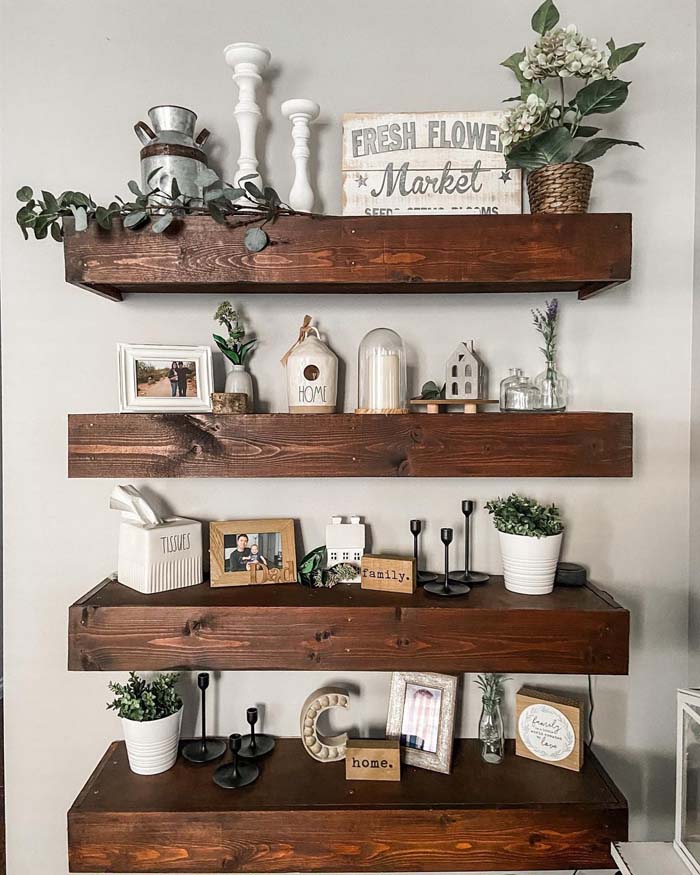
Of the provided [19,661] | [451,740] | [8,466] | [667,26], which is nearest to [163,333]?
[8,466]

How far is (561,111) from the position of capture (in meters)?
1.52

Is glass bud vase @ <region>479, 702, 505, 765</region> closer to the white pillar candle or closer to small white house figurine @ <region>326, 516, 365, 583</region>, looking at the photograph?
small white house figurine @ <region>326, 516, 365, 583</region>

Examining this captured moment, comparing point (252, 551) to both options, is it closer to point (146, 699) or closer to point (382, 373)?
point (146, 699)

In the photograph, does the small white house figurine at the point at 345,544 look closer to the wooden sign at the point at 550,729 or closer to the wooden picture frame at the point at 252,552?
the wooden picture frame at the point at 252,552

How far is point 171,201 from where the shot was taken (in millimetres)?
1450

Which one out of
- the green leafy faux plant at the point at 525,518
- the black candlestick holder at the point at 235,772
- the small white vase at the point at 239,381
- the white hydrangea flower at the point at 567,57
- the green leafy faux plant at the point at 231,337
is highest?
the white hydrangea flower at the point at 567,57

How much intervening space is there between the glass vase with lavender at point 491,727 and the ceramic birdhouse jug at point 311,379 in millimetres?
739

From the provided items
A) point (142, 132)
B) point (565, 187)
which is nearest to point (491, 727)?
point (565, 187)

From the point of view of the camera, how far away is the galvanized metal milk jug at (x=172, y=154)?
150 cm

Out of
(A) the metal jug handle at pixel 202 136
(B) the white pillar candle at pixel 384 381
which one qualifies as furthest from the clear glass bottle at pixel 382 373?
(A) the metal jug handle at pixel 202 136

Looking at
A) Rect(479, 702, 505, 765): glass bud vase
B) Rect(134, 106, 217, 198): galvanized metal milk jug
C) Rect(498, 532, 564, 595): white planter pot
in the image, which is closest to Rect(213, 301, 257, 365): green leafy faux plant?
Rect(134, 106, 217, 198): galvanized metal milk jug

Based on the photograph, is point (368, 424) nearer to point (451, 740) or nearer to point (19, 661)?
point (451, 740)

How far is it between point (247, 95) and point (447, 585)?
3.80 ft

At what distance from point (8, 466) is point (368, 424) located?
2.86ft
